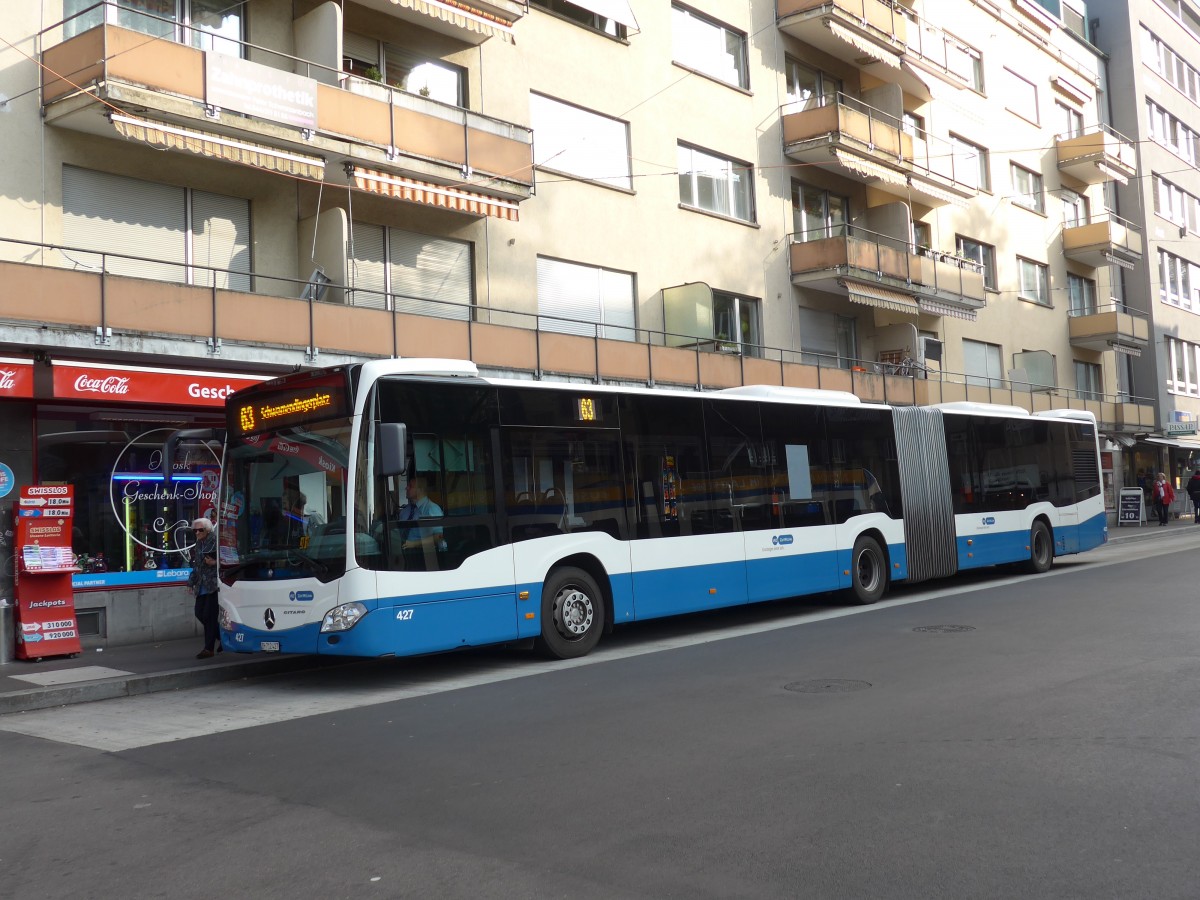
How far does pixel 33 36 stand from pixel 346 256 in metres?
4.93

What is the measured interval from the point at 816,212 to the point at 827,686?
22.6m

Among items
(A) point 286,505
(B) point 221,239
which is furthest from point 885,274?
(A) point 286,505

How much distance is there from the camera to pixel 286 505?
35.5ft

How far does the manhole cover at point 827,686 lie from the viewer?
29.1 feet

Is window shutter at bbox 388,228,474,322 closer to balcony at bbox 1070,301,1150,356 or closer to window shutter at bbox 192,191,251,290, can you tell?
window shutter at bbox 192,191,251,290

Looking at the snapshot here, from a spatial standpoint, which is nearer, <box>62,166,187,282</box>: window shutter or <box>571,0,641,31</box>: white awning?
<box>62,166,187,282</box>: window shutter

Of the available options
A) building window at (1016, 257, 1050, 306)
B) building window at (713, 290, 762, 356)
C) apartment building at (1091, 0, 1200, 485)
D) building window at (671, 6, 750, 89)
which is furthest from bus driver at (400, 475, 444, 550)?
apartment building at (1091, 0, 1200, 485)

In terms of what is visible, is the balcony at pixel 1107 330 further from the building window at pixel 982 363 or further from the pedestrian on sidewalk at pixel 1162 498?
the pedestrian on sidewalk at pixel 1162 498

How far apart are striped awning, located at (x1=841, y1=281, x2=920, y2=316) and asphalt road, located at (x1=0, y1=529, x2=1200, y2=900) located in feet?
56.3

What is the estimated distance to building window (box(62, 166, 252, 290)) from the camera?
15.0 metres

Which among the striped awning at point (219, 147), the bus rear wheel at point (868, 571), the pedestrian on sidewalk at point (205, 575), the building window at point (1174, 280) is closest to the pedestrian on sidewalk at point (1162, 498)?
the building window at point (1174, 280)

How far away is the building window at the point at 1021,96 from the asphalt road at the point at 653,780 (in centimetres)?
3175

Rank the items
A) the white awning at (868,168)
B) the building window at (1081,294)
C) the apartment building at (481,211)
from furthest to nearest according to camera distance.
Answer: the building window at (1081,294) < the white awning at (868,168) < the apartment building at (481,211)

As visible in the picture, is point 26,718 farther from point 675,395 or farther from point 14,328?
point 675,395
